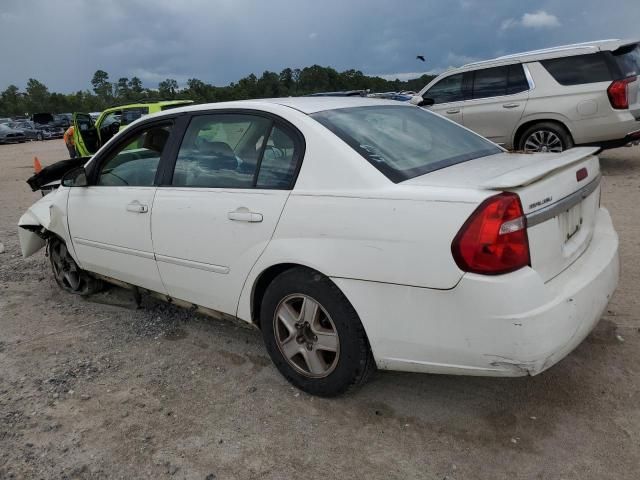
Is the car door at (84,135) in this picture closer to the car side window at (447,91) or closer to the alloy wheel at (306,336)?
the car side window at (447,91)

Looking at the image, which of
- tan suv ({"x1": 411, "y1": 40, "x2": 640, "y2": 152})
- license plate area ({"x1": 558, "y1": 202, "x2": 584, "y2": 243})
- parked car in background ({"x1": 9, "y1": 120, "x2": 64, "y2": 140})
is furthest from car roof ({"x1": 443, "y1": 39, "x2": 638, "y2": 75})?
parked car in background ({"x1": 9, "y1": 120, "x2": 64, "y2": 140})

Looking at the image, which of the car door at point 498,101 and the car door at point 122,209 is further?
the car door at point 498,101

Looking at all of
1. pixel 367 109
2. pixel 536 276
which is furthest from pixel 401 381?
pixel 367 109

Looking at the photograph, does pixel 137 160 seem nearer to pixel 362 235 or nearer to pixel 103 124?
pixel 362 235

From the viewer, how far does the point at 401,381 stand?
304 centimetres

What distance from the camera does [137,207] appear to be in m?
3.53

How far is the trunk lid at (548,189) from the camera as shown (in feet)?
7.43

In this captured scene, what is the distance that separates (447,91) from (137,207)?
7.25 meters

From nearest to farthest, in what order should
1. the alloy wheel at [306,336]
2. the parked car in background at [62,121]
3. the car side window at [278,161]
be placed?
the alloy wheel at [306,336] → the car side window at [278,161] → the parked car in background at [62,121]

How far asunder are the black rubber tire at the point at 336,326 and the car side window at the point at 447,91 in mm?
7387

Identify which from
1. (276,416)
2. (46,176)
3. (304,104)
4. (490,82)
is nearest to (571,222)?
(304,104)

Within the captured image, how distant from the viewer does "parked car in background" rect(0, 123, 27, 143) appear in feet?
102

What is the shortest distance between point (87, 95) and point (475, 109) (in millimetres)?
91999

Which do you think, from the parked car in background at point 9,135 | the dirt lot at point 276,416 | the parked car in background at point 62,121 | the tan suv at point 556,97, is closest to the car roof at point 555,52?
the tan suv at point 556,97
